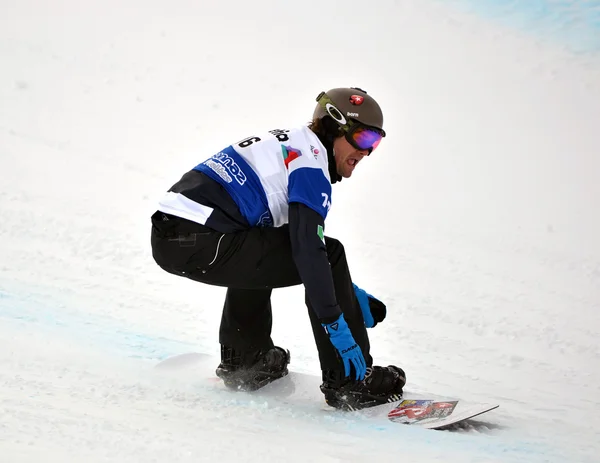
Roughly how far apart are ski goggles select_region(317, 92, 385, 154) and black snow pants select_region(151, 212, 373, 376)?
389 millimetres

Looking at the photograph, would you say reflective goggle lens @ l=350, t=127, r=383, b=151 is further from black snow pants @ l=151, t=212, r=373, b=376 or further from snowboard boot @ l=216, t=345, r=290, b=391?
snowboard boot @ l=216, t=345, r=290, b=391

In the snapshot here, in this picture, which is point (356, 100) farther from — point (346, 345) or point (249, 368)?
point (249, 368)

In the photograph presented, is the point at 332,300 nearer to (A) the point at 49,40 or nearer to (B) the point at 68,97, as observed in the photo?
(B) the point at 68,97

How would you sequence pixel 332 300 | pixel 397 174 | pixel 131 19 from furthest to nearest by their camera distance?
pixel 131 19 < pixel 397 174 < pixel 332 300

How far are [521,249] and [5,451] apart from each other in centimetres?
575

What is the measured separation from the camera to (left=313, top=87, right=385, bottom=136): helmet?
290cm

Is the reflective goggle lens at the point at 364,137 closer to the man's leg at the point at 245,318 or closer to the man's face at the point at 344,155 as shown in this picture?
the man's face at the point at 344,155

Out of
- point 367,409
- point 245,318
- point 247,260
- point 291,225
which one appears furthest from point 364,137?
point 367,409

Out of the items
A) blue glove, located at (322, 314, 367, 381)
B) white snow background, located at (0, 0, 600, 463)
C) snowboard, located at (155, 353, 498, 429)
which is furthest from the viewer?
snowboard, located at (155, 353, 498, 429)

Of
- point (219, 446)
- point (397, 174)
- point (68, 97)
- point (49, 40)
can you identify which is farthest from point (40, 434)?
point (49, 40)

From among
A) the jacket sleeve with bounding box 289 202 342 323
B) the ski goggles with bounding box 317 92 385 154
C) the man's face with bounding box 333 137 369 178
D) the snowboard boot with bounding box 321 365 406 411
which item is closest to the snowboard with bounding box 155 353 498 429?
the snowboard boot with bounding box 321 365 406 411

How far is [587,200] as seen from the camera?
8.75m

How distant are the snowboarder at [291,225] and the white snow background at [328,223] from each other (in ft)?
1.03

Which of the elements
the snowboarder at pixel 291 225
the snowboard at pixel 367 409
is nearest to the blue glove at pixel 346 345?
the snowboarder at pixel 291 225
